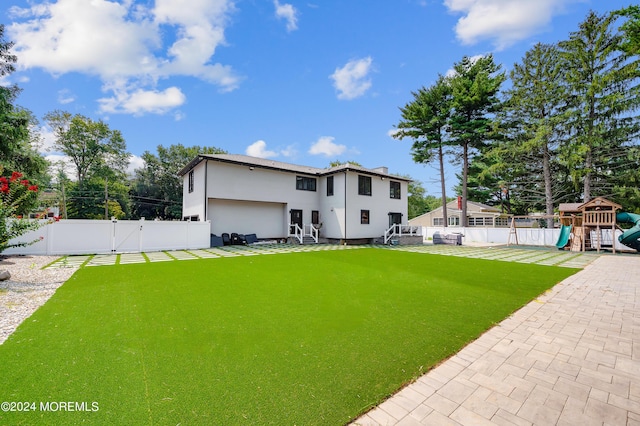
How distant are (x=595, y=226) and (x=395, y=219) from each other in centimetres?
1016

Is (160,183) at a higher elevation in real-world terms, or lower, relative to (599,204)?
higher

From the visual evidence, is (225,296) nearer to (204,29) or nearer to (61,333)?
(61,333)

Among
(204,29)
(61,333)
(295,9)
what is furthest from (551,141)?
(61,333)

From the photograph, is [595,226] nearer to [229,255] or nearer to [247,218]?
[229,255]

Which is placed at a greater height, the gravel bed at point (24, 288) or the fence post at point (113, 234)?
the fence post at point (113, 234)

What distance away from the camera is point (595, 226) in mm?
13484

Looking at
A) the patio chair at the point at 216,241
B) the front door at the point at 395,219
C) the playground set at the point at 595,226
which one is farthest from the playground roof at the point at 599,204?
the patio chair at the point at 216,241

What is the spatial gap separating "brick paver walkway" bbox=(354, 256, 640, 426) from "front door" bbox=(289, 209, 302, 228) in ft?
45.6

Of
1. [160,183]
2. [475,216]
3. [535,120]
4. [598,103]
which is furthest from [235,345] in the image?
[160,183]

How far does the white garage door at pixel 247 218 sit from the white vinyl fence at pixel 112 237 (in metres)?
2.26

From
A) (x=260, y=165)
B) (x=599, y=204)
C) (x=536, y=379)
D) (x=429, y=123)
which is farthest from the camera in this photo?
(x=429, y=123)

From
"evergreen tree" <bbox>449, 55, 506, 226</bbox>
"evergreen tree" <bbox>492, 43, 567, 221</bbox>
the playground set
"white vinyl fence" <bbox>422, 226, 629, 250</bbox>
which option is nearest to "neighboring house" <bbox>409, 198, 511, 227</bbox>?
"evergreen tree" <bbox>492, 43, 567, 221</bbox>

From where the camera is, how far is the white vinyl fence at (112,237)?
927 centimetres

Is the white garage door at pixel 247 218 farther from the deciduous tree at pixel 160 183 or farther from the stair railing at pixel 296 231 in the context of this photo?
the deciduous tree at pixel 160 183
